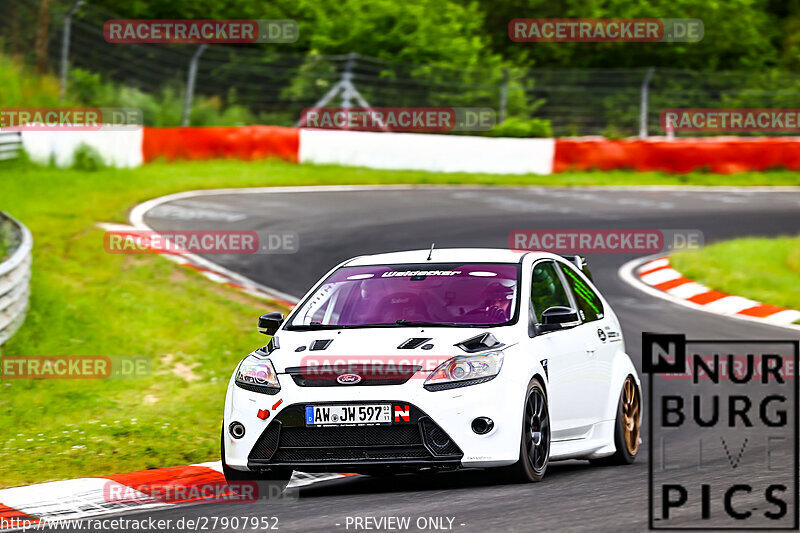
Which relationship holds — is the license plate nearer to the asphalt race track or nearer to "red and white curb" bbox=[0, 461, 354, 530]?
the asphalt race track

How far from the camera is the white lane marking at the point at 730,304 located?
597 inches

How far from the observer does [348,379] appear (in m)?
7.05

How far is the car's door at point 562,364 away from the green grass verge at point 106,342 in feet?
8.49

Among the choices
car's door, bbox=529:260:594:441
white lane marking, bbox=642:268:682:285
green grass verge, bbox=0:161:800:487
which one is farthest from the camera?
white lane marking, bbox=642:268:682:285

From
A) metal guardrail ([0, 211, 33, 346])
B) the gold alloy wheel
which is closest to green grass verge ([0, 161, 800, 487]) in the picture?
metal guardrail ([0, 211, 33, 346])

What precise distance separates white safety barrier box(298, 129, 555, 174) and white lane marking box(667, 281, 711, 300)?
10.8 metres

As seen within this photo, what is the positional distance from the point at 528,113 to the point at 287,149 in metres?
5.76

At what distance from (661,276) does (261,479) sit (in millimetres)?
10429

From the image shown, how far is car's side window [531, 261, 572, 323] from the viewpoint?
8.15 m

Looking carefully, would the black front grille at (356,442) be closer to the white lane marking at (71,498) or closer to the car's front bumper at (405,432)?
the car's front bumper at (405,432)

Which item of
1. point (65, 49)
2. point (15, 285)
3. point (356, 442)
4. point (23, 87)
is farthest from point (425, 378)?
point (65, 49)

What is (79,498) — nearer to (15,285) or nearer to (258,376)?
(258,376)

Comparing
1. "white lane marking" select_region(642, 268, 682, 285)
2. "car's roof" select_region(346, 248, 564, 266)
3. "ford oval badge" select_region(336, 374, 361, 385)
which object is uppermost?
"car's roof" select_region(346, 248, 564, 266)

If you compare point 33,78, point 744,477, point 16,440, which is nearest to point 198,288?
point 16,440
